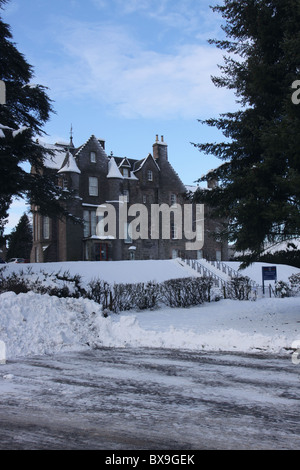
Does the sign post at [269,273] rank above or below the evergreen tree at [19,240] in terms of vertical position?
below

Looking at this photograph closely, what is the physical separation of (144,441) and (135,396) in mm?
1543

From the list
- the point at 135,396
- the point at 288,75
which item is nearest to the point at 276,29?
the point at 288,75

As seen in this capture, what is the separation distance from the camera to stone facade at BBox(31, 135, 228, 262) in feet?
123

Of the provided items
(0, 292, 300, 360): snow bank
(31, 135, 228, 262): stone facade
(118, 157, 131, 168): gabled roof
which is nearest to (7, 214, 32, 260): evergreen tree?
(31, 135, 228, 262): stone facade

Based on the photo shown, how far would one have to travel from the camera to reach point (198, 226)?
5256 cm

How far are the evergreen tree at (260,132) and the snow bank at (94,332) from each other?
2.78 m

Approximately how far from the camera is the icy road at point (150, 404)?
383cm

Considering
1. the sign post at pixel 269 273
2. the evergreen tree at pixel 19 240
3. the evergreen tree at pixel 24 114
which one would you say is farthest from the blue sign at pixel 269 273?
the evergreen tree at pixel 19 240

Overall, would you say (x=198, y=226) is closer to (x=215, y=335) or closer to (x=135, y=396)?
(x=215, y=335)

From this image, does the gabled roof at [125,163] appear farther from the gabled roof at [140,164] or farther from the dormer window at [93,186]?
the dormer window at [93,186]

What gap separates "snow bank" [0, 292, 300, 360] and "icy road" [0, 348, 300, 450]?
52.8 inches

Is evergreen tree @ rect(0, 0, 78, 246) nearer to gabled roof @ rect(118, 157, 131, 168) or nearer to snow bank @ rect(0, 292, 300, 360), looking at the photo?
snow bank @ rect(0, 292, 300, 360)

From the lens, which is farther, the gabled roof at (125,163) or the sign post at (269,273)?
the gabled roof at (125,163)

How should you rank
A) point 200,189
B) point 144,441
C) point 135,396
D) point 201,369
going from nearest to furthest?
1. point 144,441
2. point 135,396
3. point 201,369
4. point 200,189
